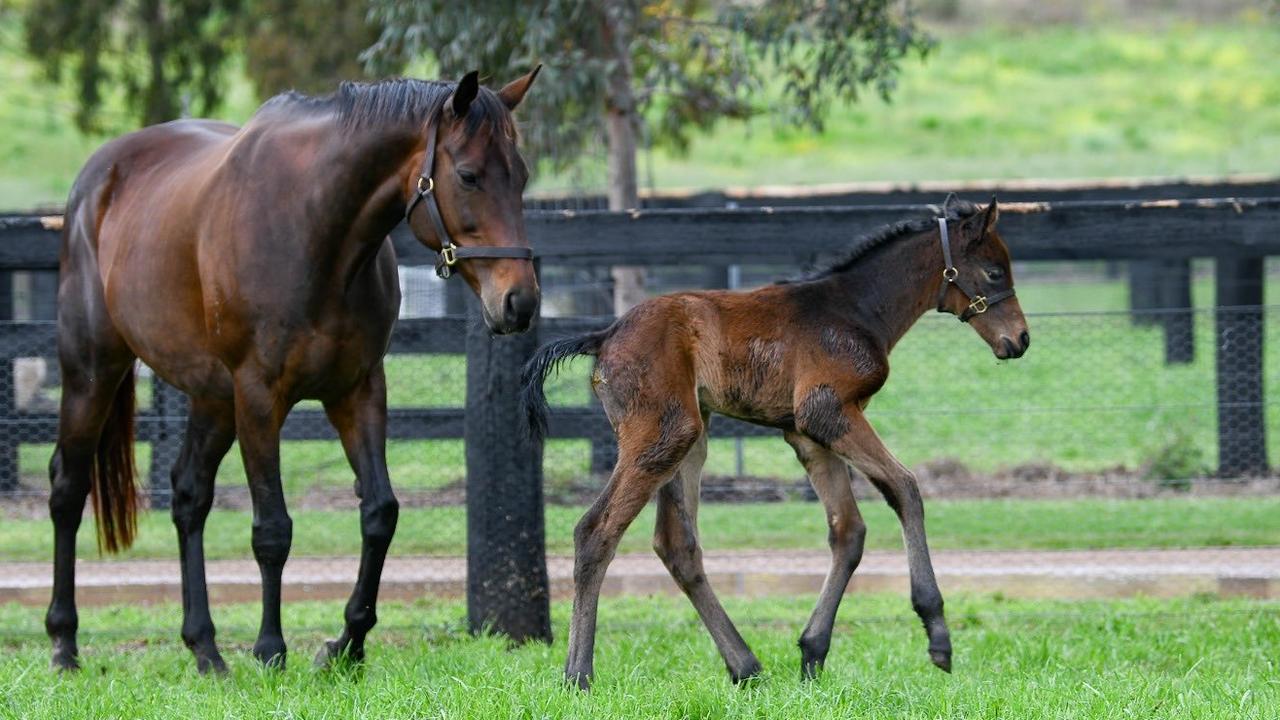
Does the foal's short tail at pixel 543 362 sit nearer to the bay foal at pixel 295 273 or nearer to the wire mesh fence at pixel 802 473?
the bay foal at pixel 295 273

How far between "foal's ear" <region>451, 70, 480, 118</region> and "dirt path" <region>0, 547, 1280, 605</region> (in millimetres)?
3311

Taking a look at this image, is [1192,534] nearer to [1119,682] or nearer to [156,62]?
[1119,682]

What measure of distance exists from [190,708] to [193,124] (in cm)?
284

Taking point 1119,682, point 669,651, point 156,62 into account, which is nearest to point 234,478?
point 669,651

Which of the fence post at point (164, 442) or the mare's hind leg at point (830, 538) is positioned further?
the fence post at point (164, 442)

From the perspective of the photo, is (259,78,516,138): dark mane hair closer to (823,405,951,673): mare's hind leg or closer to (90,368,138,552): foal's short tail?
(823,405,951,673): mare's hind leg

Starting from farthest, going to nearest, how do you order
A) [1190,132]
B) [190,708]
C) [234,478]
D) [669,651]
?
[1190,132] → [234,478] → [669,651] → [190,708]

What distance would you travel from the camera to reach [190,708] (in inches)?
187

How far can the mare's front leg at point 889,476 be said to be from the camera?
498cm

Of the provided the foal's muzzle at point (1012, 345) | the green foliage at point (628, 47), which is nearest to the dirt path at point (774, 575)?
the foal's muzzle at point (1012, 345)

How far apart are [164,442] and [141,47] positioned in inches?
631

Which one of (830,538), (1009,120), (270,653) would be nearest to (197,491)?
(270,653)

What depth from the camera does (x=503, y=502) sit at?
6477mm

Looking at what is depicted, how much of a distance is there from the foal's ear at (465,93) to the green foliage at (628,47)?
15.7ft
